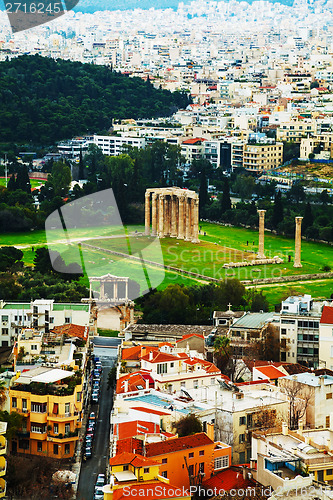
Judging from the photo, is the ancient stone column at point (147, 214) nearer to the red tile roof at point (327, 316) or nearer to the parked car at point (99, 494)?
the red tile roof at point (327, 316)

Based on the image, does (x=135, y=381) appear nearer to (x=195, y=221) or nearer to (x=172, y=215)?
(x=195, y=221)

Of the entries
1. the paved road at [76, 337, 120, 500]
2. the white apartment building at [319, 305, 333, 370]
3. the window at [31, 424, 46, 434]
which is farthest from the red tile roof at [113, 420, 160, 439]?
→ the white apartment building at [319, 305, 333, 370]

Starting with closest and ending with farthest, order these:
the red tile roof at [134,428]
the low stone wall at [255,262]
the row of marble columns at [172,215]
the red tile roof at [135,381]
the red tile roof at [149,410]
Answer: the red tile roof at [134,428], the red tile roof at [149,410], the red tile roof at [135,381], the low stone wall at [255,262], the row of marble columns at [172,215]

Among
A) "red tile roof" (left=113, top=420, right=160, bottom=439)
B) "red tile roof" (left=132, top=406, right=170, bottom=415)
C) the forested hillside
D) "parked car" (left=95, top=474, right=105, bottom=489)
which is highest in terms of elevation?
the forested hillside

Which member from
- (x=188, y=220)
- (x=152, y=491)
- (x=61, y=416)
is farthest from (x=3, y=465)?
(x=188, y=220)

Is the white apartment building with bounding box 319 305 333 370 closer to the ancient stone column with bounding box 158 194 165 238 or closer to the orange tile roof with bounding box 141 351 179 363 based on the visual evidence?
the orange tile roof with bounding box 141 351 179 363

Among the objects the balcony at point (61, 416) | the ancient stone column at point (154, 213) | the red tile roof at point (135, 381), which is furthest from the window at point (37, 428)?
the ancient stone column at point (154, 213)
